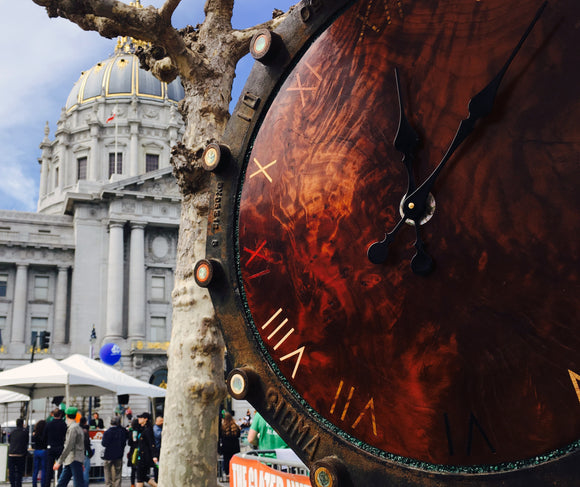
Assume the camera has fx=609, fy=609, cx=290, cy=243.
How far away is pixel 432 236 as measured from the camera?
59.4 inches

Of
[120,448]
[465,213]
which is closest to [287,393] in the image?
[465,213]

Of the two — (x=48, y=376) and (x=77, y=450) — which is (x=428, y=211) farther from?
(x=48, y=376)

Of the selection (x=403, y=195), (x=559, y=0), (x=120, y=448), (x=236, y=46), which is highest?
(x=236, y=46)

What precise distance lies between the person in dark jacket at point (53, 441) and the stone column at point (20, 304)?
36343mm

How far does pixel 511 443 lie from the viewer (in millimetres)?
1322

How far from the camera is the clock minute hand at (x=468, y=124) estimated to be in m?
1.41

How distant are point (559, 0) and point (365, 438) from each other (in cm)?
114

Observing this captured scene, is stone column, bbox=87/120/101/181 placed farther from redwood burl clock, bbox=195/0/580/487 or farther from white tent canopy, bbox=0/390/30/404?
redwood burl clock, bbox=195/0/580/487

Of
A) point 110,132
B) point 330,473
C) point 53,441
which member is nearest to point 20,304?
point 110,132

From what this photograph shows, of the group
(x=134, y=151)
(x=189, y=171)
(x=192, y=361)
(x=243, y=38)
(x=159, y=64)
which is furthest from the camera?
(x=134, y=151)

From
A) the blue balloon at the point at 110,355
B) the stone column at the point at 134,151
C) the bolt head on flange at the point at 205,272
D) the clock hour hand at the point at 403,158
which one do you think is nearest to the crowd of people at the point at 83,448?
the bolt head on flange at the point at 205,272

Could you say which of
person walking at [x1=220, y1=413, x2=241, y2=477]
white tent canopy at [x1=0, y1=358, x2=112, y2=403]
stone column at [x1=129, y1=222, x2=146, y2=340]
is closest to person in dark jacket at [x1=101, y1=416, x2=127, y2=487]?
white tent canopy at [x1=0, y1=358, x2=112, y2=403]

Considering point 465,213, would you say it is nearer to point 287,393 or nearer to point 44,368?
point 287,393

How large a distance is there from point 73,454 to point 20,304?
128 feet
